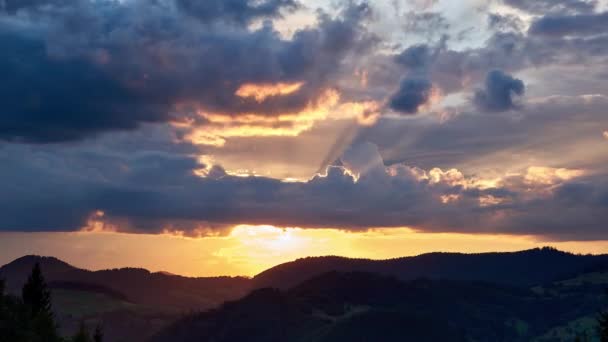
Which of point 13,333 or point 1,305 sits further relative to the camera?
point 1,305

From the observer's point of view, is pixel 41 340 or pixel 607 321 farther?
pixel 41 340

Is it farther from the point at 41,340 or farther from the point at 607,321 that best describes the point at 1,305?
the point at 607,321

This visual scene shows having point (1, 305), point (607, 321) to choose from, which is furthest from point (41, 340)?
point (607, 321)

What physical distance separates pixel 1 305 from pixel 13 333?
19915 mm

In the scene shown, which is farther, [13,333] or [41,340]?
[41,340]

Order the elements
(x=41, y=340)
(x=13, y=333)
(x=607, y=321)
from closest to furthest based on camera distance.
A: (x=607, y=321)
(x=13, y=333)
(x=41, y=340)

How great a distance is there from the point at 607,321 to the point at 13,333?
12803 cm

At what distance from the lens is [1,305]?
649 feet

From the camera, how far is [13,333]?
180 m

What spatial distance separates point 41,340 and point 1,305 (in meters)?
13.3

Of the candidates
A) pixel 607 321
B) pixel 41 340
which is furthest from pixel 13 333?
pixel 607 321

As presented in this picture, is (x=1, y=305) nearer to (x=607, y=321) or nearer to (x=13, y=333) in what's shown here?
(x=13, y=333)

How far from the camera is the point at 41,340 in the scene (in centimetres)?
19612

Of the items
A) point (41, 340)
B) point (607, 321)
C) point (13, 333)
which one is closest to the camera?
point (607, 321)
